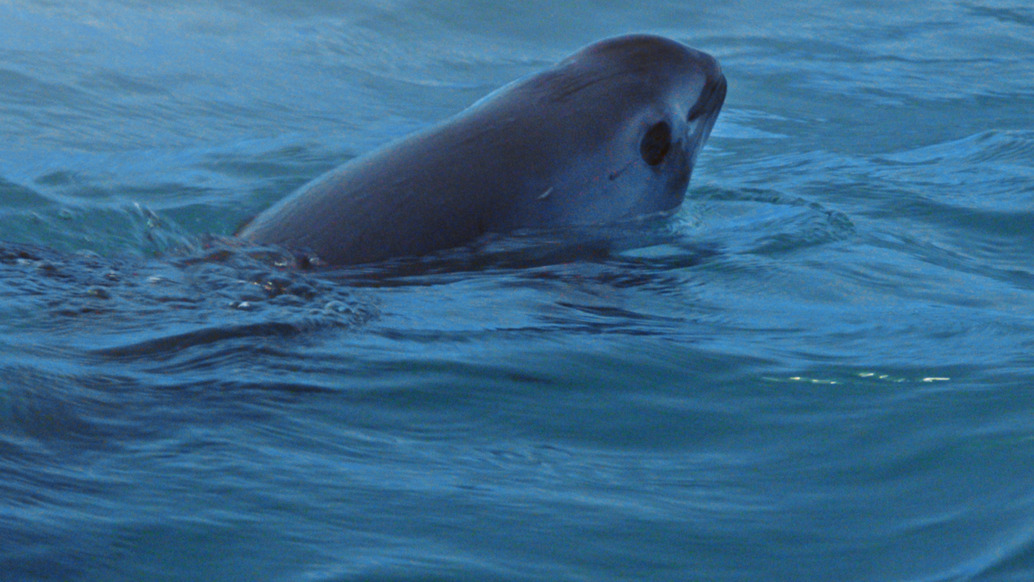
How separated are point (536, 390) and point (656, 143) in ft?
6.72

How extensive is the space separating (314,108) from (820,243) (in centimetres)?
488

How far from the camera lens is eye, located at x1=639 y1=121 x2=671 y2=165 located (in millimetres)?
5566

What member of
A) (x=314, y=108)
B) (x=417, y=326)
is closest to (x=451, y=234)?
(x=417, y=326)

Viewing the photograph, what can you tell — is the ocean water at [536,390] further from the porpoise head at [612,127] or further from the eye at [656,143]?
the eye at [656,143]

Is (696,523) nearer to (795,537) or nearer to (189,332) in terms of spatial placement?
(795,537)

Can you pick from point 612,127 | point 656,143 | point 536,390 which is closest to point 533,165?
point 612,127

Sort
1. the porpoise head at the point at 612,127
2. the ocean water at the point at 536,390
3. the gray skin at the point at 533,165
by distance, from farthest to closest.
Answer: the porpoise head at the point at 612,127, the gray skin at the point at 533,165, the ocean water at the point at 536,390

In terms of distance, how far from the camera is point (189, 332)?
3.78m

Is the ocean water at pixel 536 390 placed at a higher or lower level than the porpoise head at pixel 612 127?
lower

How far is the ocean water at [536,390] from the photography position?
9.26ft

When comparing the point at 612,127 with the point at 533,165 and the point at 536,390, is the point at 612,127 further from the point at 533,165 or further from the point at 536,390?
the point at 536,390

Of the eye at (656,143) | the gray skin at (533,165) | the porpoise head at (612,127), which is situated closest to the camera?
the gray skin at (533,165)

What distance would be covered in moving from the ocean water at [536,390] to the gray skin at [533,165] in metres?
0.13

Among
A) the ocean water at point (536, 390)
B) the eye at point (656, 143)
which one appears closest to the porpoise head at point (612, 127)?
the eye at point (656, 143)
